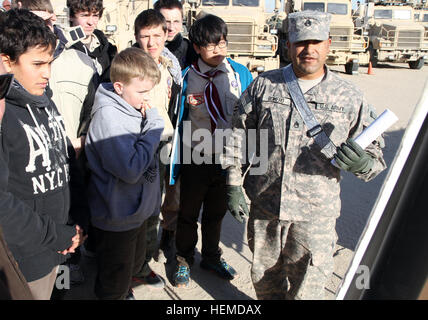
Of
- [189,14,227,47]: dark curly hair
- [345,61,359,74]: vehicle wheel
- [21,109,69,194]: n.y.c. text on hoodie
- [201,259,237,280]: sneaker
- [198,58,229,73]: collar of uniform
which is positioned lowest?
[201,259,237,280]: sneaker

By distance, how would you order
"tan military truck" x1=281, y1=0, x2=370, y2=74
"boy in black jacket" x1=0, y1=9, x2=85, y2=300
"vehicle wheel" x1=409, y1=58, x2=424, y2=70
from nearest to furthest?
"boy in black jacket" x1=0, y1=9, x2=85, y2=300 → "tan military truck" x1=281, y1=0, x2=370, y2=74 → "vehicle wheel" x1=409, y1=58, x2=424, y2=70

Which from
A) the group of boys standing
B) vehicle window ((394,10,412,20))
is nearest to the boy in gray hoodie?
the group of boys standing

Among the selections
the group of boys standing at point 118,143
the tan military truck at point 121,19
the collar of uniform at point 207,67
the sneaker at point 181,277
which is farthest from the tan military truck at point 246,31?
the sneaker at point 181,277

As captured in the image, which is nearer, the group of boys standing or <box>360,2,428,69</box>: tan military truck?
the group of boys standing

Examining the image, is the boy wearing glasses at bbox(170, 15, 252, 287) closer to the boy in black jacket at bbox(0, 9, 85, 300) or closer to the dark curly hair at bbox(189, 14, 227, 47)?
the dark curly hair at bbox(189, 14, 227, 47)

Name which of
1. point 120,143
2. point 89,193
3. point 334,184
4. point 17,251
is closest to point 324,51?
point 334,184

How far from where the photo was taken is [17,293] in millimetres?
1044

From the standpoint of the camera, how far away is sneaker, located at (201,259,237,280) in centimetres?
306

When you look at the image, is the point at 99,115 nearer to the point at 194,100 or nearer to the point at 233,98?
the point at 194,100

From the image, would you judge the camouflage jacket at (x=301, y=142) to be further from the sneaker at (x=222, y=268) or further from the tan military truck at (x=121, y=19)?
the tan military truck at (x=121, y=19)

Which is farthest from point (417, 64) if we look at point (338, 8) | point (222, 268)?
point (222, 268)

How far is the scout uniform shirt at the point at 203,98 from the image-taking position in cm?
280

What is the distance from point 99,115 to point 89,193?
47 cm

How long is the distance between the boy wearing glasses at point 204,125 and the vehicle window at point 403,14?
16.5 meters
